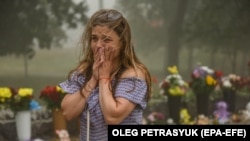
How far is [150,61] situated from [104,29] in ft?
9.40

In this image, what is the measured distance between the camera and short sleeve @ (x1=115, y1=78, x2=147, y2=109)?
110cm

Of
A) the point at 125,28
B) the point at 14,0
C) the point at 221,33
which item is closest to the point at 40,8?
the point at 14,0

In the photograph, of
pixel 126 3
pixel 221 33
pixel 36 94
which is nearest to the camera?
pixel 36 94

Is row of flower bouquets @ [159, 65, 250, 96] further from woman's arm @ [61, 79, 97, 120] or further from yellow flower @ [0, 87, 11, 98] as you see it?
woman's arm @ [61, 79, 97, 120]

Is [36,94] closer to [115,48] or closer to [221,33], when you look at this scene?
[221,33]

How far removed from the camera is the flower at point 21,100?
2922 millimetres

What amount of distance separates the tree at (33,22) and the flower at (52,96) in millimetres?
521

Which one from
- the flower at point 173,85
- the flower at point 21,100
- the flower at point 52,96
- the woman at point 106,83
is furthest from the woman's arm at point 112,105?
the flower at point 173,85

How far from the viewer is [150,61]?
13.1 ft

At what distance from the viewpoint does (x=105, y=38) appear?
3.71ft

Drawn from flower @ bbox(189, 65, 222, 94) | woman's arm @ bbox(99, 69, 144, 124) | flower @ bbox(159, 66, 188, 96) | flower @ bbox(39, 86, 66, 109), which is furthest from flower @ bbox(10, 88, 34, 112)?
woman's arm @ bbox(99, 69, 144, 124)

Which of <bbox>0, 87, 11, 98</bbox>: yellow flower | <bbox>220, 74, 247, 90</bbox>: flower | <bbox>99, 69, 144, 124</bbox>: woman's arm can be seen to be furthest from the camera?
<bbox>220, 74, 247, 90</bbox>: flower

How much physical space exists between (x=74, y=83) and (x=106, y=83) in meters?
0.10

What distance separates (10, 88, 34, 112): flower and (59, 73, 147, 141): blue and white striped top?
1.84 meters
